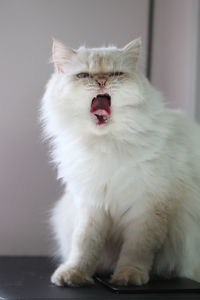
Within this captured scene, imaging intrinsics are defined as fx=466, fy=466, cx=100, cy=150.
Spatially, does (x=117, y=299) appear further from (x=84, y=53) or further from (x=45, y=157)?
(x=45, y=157)

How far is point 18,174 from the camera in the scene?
6.32ft

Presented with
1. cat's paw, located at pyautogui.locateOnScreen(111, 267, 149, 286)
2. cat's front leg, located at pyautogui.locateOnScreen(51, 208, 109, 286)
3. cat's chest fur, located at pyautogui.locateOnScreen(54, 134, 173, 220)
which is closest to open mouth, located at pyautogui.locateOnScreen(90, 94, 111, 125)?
cat's chest fur, located at pyautogui.locateOnScreen(54, 134, 173, 220)

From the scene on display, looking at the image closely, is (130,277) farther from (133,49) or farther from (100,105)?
(133,49)

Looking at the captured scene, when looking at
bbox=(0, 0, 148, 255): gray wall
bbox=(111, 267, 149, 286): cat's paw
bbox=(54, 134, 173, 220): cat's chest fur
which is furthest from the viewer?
bbox=(0, 0, 148, 255): gray wall

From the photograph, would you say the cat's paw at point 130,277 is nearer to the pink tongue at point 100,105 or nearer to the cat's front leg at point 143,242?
the cat's front leg at point 143,242

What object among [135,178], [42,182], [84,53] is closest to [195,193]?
[135,178]

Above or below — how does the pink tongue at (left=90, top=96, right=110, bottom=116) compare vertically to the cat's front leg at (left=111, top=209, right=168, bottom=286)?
above

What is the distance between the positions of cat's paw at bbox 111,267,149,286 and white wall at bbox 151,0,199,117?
88 cm

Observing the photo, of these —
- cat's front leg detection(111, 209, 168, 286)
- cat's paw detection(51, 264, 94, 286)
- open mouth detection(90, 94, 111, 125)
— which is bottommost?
cat's paw detection(51, 264, 94, 286)

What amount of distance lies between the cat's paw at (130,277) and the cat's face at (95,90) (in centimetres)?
38

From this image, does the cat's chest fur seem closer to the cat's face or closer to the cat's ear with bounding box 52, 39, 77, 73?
Answer: the cat's face

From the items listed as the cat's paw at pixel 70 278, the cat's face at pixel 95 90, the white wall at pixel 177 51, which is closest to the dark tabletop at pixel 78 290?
the cat's paw at pixel 70 278

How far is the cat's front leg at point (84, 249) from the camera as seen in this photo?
122cm

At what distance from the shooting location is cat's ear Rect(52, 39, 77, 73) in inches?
54.8
